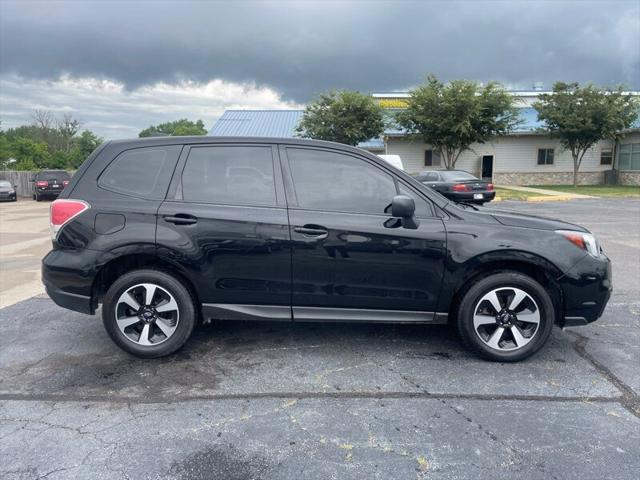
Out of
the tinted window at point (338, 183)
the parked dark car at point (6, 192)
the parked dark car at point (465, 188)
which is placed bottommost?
the parked dark car at point (6, 192)

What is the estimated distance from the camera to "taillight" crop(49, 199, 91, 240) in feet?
13.1

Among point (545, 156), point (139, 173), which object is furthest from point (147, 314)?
point (545, 156)

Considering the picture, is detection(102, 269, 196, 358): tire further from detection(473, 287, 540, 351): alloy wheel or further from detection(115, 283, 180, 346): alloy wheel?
detection(473, 287, 540, 351): alloy wheel

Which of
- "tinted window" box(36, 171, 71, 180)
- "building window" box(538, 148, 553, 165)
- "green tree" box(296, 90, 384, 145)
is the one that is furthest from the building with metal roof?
"tinted window" box(36, 171, 71, 180)

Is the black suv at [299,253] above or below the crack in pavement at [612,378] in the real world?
above

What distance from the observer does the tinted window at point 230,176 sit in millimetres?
4023

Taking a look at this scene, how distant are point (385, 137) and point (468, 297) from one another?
29.3 meters

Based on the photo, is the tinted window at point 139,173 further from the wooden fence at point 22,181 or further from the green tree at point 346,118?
the wooden fence at point 22,181

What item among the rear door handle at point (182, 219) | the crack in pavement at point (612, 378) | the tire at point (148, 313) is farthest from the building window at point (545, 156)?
the tire at point (148, 313)

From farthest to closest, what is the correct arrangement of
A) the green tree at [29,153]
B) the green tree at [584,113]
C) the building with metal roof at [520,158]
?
1. the green tree at [29,153]
2. the building with metal roof at [520,158]
3. the green tree at [584,113]

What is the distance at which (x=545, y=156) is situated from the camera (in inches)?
1331

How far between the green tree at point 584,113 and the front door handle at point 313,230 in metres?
29.3

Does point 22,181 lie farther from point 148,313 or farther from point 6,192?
point 148,313

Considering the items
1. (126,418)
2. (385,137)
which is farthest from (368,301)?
(385,137)
